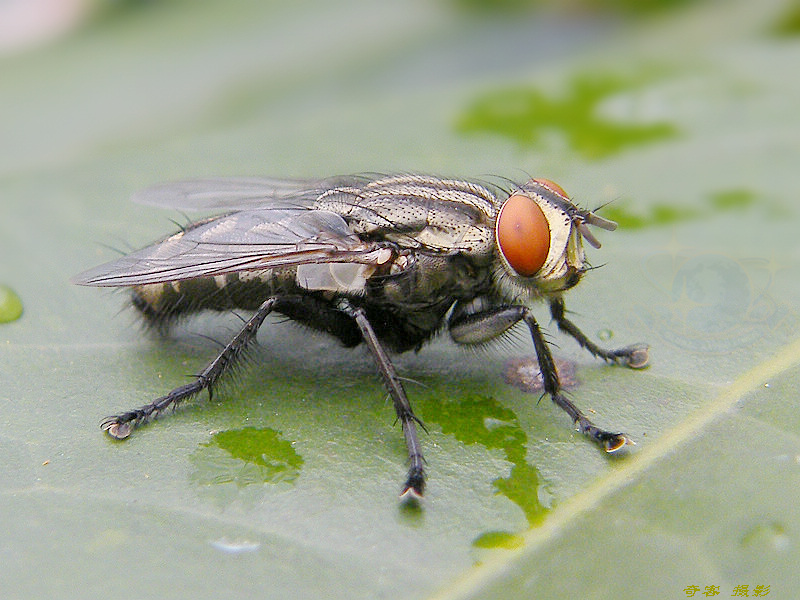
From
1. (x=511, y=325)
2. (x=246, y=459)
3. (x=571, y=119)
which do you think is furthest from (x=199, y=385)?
(x=571, y=119)

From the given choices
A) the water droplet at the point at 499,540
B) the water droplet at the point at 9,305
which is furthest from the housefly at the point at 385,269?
the water droplet at the point at 499,540

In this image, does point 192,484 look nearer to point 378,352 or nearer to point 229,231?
point 378,352

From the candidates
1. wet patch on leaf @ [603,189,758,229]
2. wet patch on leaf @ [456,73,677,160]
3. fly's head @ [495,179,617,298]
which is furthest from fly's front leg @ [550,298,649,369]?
wet patch on leaf @ [456,73,677,160]

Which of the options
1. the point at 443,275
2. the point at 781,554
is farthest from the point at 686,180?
Result: the point at 781,554

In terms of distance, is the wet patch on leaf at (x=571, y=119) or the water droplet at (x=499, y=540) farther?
the wet patch on leaf at (x=571, y=119)

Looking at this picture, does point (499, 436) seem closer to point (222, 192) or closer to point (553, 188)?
point (553, 188)

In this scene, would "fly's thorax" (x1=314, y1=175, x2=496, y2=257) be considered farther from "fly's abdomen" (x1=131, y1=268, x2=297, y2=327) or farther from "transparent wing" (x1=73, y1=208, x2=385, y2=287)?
"fly's abdomen" (x1=131, y1=268, x2=297, y2=327)

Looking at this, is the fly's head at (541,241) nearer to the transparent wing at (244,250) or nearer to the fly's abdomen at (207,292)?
the transparent wing at (244,250)

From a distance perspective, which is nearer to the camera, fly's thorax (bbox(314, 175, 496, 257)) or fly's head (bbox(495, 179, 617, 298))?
fly's head (bbox(495, 179, 617, 298))
